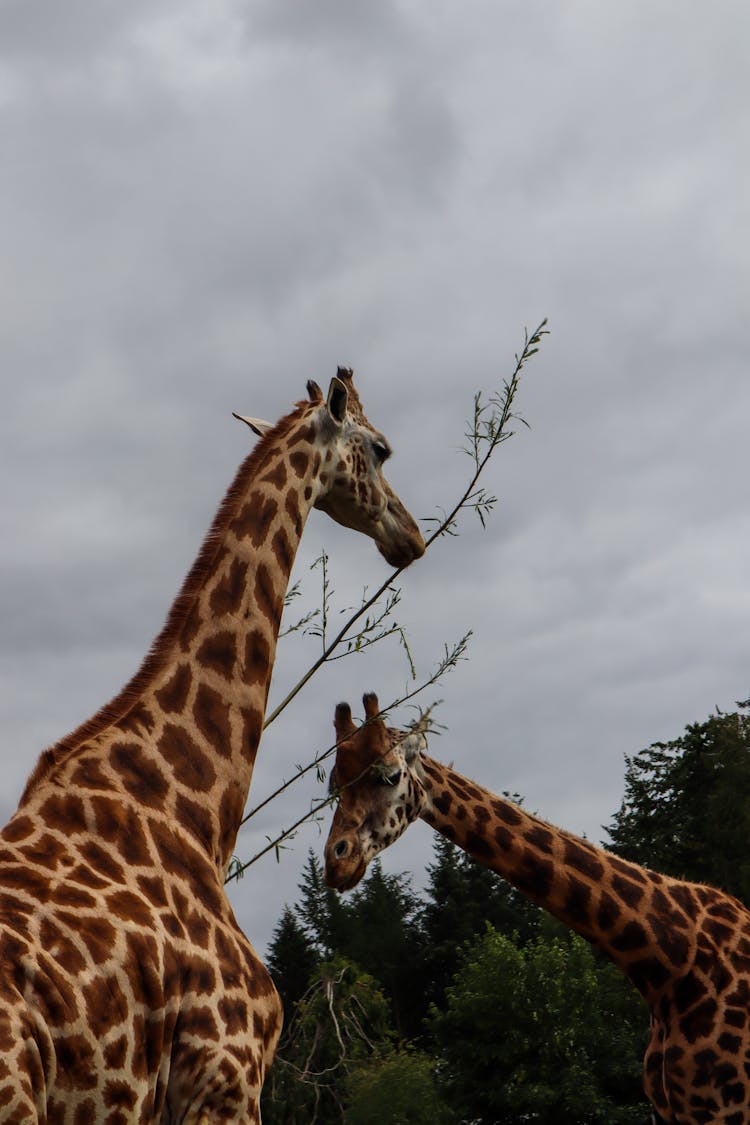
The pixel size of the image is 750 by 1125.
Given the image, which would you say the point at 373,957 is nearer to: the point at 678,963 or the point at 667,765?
the point at 667,765

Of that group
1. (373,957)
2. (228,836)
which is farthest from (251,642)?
(373,957)

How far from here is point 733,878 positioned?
3659cm

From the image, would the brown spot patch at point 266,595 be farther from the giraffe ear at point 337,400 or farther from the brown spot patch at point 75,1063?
the brown spot patch at point 75,1063

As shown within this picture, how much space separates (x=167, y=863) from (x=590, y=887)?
5289 millimetres

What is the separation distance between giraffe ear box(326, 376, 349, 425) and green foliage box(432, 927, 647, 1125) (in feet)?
102

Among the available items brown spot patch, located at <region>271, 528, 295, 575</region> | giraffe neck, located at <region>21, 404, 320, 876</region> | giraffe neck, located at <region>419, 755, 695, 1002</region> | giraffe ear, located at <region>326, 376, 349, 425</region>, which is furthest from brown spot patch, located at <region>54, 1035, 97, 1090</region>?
giraffe neck, located at <region>419, 755, 695, 1002</region>

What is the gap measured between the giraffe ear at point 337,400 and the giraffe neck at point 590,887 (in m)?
4.44

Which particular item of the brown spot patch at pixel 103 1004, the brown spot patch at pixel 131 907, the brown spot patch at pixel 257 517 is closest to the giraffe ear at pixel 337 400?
the brown spot patch at pixel 257 517

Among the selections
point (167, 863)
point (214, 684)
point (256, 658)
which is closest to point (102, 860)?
point (167, 863)

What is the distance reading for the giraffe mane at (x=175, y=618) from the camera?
17.8 ft

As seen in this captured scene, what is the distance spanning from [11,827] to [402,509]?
2.85 m

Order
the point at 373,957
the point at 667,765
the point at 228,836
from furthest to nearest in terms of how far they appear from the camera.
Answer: the point at 373,957 → the point at 667,765 → the point at 228,836

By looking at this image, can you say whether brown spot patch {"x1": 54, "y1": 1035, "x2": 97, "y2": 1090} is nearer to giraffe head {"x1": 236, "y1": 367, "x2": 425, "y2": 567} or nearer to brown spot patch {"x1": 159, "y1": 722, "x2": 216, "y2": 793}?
brown spot patch {"x1": 159, "y1": 722, "x2": 216, "y2": 793}

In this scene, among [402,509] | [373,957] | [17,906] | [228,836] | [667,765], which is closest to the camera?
[17,906]
